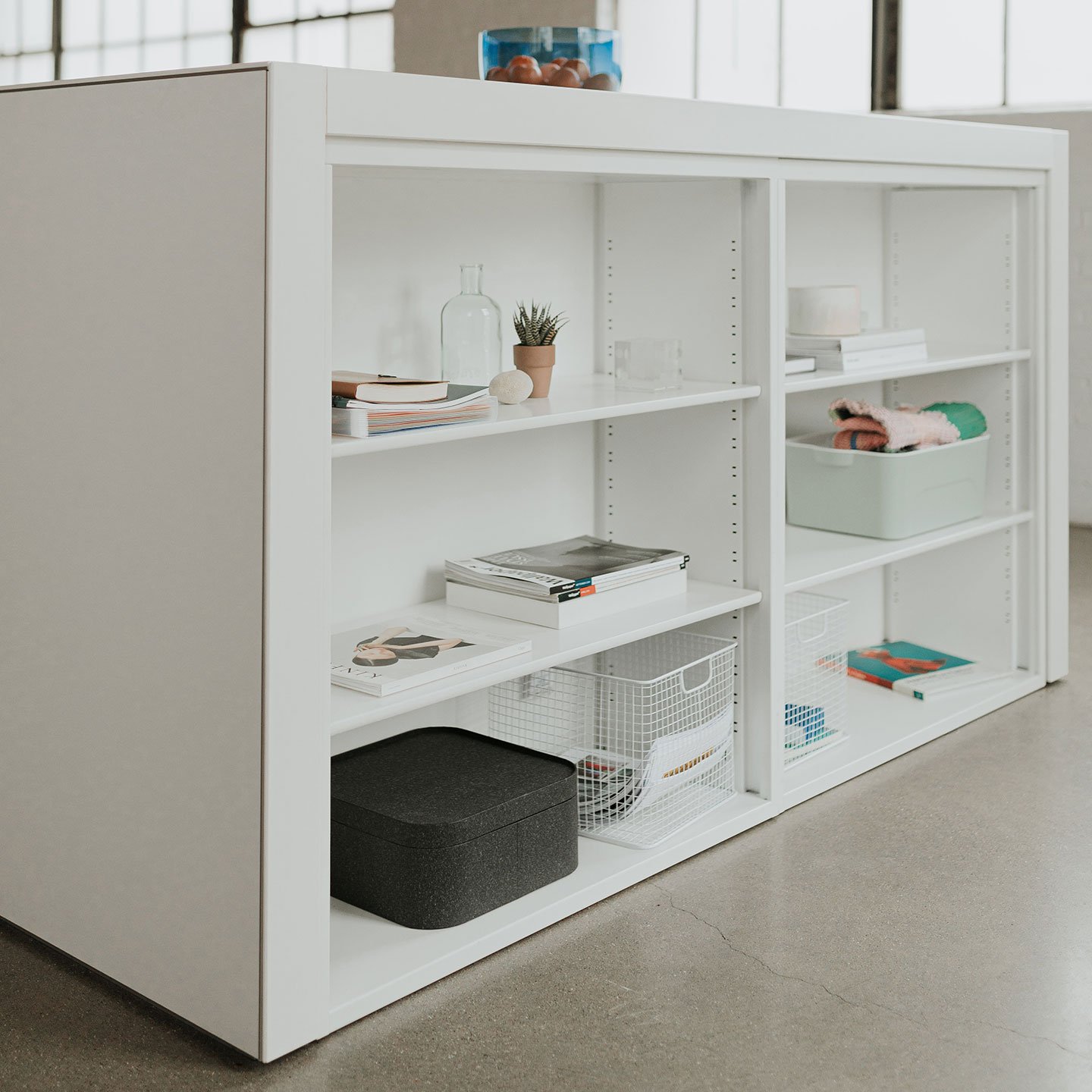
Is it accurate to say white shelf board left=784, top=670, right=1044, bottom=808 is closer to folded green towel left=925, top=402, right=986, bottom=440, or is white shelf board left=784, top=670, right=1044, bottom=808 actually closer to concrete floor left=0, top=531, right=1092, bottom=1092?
concrete floor left=0, top=531, right=1092, bottom=1092

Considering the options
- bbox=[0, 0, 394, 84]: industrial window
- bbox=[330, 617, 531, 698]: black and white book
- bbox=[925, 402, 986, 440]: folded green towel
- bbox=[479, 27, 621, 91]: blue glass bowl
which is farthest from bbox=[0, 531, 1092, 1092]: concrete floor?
bbox=[0, 0, 394, 84]: industrial window

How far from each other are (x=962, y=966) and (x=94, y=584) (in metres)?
1.34

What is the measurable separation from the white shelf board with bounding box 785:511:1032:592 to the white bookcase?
15mm

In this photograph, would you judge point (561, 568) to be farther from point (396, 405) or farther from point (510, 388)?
point (396, 405)

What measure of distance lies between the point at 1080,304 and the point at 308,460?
4901mm

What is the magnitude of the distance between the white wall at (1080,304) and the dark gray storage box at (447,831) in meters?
4.18

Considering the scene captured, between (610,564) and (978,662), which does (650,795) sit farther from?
(978,662)

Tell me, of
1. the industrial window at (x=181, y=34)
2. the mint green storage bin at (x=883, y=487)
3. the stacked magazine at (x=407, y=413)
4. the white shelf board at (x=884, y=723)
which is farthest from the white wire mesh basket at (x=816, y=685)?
the industrial window at (x=181, y=34)

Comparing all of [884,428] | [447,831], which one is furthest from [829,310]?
[447,831]

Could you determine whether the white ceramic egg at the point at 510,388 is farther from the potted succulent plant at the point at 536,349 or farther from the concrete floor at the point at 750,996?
the concrete floor at the point at 750,996

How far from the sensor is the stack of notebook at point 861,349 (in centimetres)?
284

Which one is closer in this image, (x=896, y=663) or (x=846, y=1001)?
(x=846, y=1001)

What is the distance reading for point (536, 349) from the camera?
2.37 metres

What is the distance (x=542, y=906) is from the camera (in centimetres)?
211
